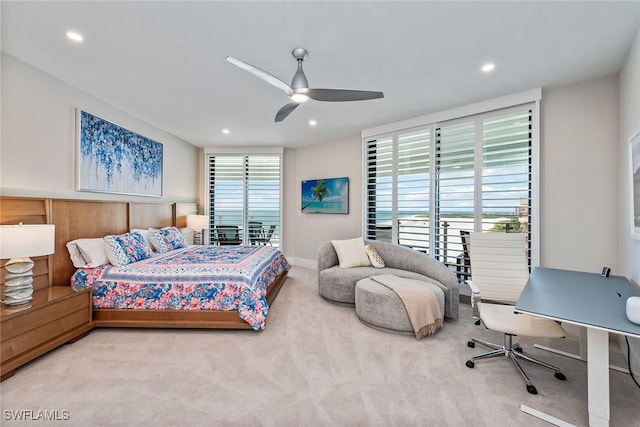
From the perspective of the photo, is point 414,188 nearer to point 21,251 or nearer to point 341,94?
point 341,94

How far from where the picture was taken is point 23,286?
2295 millimetres

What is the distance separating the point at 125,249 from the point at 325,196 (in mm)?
3572

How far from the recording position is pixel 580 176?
3.01m

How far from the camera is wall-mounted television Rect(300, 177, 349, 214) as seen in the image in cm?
541

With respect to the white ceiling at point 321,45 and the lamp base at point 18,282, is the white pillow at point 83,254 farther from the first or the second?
the white ceiling at point 321,45

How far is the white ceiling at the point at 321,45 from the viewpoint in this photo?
1.95 metres

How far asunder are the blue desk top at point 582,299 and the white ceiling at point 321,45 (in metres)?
2.04

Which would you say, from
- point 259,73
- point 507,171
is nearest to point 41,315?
point 259,73

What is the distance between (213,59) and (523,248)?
3511mm

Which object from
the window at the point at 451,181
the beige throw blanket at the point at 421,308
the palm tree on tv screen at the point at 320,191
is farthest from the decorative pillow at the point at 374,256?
the palm tree on tv screen at the point at 320,191

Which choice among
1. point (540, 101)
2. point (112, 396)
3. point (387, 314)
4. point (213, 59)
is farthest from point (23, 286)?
point (540, 101)

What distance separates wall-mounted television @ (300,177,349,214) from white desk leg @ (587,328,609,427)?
13.3ft

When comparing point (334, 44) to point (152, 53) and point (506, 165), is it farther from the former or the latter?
point (506, 165)

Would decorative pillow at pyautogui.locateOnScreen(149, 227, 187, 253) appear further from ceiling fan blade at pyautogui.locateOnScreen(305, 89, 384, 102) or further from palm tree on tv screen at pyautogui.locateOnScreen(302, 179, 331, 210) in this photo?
ceiling fan blade at pyautogui.locateOnScreen(305, 89, 384, 102)
